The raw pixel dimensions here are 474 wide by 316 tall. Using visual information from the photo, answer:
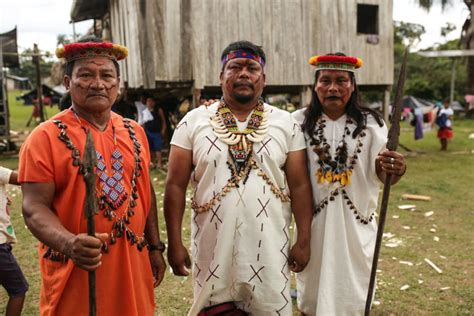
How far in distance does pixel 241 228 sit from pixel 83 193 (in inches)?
37.2

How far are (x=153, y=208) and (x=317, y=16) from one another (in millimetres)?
9787

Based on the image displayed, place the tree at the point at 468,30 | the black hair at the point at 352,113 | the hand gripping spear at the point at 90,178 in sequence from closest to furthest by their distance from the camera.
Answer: the hand gripping spear at the point at 90,178 < the black hair at the point at 352,113 < the tree at the point at 468,30

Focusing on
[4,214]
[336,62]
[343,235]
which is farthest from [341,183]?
[4,214]

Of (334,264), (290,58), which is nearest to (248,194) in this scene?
(334,264)

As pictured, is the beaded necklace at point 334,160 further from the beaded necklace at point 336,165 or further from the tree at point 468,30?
the tree at point 468,30

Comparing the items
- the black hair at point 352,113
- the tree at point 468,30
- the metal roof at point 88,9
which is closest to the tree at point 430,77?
the tree at point 468,30

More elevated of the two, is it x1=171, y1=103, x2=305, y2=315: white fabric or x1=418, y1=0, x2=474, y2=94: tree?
x1=418, y1=0, x2=474, y2=94: tree

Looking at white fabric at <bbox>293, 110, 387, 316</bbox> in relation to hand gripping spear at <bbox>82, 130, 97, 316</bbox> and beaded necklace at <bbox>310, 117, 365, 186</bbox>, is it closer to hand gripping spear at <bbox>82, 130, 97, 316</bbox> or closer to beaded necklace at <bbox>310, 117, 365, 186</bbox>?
beaded necklace at <bbox>310, 117, 365, 186</bbox>

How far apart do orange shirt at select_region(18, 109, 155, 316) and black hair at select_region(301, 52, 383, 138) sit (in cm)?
130

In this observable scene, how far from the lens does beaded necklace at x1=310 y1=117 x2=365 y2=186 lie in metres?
3.16

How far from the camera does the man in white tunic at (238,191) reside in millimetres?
2699

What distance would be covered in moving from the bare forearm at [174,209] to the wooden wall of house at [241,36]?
7.48 m

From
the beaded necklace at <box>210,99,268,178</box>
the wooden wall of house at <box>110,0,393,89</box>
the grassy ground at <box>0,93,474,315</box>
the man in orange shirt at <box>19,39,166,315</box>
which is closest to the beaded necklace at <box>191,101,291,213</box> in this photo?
the beaded necklace at <box>210,99,268,178</box>

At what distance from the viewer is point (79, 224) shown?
2191 millimetres
